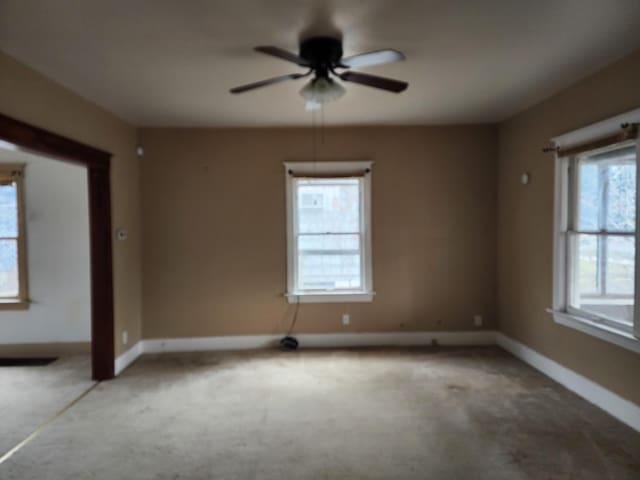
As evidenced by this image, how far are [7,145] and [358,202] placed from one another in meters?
3.28

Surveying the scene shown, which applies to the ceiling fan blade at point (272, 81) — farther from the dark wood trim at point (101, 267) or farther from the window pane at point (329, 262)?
the window pane at point (329, 262)

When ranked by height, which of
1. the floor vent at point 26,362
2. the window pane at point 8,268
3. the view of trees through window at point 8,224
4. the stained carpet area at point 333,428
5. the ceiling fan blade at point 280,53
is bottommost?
the floor vent at point 26,362

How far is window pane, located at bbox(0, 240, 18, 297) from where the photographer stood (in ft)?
15.0

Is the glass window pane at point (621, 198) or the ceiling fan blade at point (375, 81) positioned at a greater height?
the ceiling fan blade at point (375, 81)

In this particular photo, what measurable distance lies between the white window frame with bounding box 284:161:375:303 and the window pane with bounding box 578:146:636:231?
6.91 ft

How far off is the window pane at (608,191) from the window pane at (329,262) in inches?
89.7

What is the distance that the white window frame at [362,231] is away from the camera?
4.60 m

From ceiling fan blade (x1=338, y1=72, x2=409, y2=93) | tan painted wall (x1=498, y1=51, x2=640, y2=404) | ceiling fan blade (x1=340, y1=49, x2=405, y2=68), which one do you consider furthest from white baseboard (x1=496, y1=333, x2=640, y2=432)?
ceiling fan blade (x1=340, y1=49, x2=405, y2=68)

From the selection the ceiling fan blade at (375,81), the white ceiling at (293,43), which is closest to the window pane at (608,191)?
the white ceiling at (293,43)

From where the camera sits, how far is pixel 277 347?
15.2 feet

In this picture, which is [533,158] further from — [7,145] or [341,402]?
[7,145]

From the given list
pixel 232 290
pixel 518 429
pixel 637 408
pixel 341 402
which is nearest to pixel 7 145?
pixel 232 290

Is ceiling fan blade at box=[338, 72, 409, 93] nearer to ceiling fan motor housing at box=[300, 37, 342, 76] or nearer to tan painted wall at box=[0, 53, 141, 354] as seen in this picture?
ceiling fan motor housing at box=[300, 37, 342, 76]

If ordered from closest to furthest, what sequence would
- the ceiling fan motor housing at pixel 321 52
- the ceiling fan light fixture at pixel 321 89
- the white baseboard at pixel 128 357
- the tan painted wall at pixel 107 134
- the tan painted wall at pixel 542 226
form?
the ceiling fan motor housing at pixel 321 52 < the ceiling fan light fixture at pixel 321 89 < the tan painted wall at pixel 107 134 < the tan painted wall at pixel 542 226 < the white baseboard at pixel 128 357
